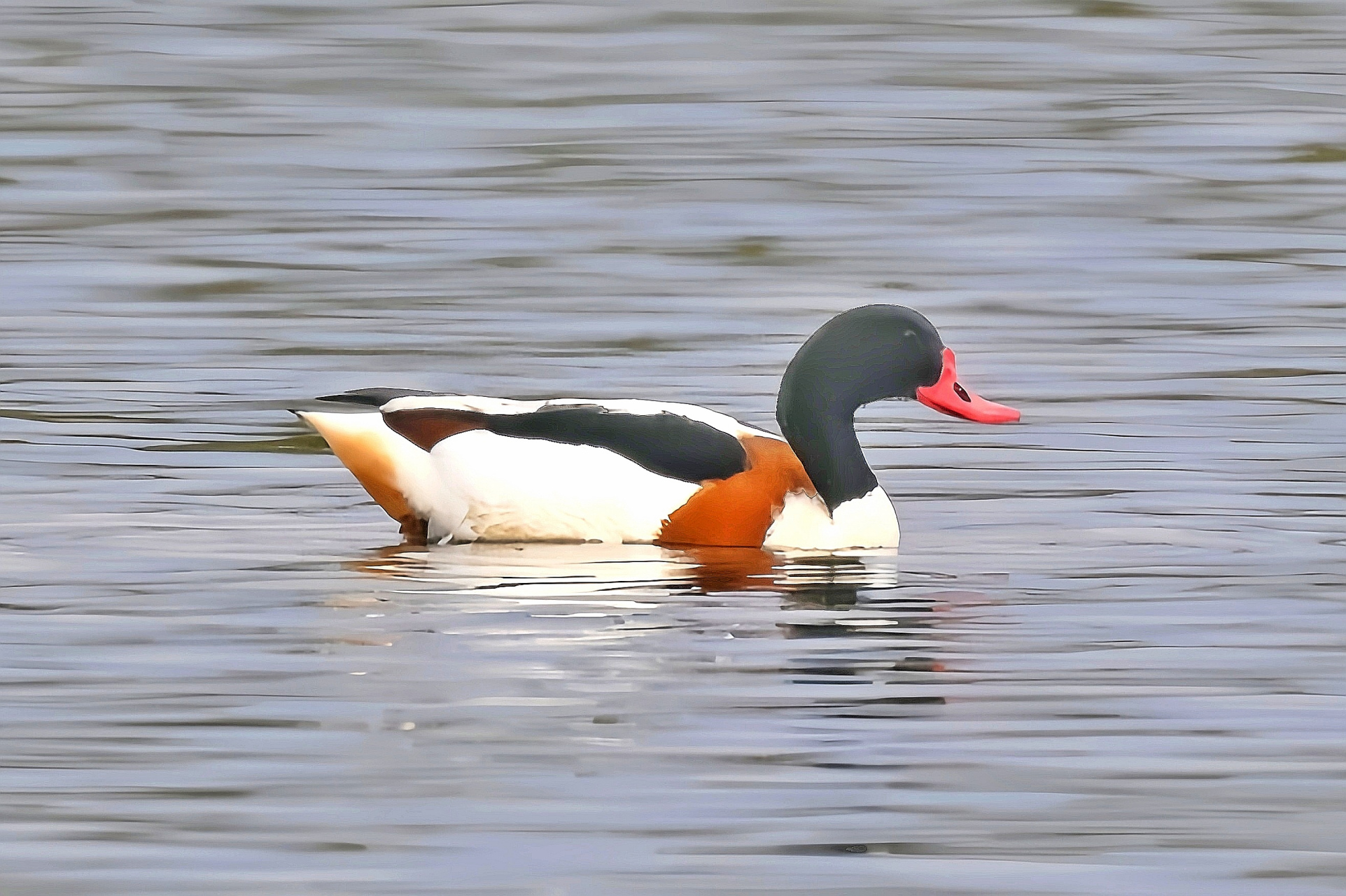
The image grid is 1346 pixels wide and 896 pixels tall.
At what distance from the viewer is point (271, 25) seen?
24.7 metres

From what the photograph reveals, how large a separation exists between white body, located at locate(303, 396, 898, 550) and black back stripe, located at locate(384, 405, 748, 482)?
0.03m

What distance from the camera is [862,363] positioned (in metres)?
10.4

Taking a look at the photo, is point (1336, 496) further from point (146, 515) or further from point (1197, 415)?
point (146, 515)

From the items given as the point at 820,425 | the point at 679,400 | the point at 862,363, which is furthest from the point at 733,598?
the point at 679,400

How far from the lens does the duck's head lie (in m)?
10.4

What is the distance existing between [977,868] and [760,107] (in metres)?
15.2

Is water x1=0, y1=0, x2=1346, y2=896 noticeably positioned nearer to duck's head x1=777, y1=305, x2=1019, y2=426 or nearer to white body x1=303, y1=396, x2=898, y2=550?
white body x1=303, y1=396, x2=898, y2=550

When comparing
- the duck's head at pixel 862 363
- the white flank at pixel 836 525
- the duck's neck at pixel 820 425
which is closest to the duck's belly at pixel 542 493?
the white flank at pixel 836 525

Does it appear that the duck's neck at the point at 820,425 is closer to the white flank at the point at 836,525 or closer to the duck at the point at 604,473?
the duck at the point at 604,473

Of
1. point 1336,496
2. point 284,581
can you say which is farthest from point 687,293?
point 284,581

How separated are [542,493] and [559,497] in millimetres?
55

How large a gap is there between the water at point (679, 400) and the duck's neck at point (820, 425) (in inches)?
13.4

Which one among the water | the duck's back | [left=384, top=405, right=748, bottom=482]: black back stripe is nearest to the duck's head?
the duck's back

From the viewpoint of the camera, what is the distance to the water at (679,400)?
6.33 metres
